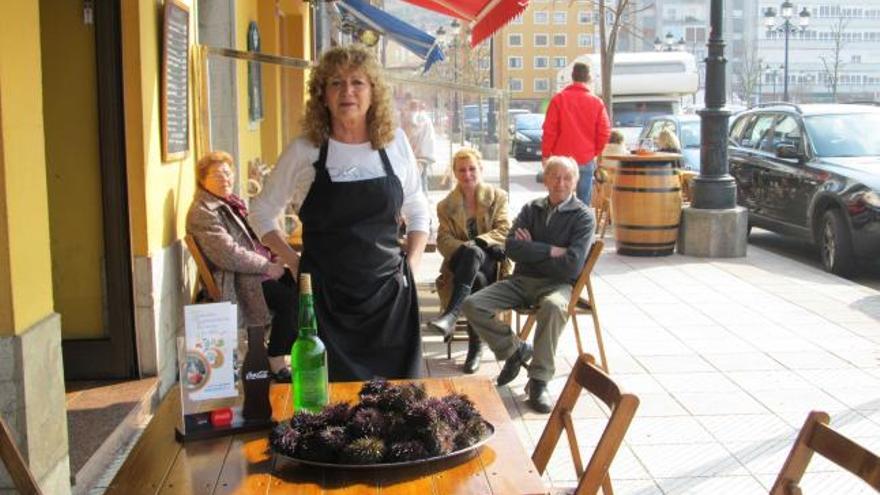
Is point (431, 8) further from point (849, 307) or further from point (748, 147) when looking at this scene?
point (849, 307)

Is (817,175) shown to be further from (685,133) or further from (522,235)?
(685,133)

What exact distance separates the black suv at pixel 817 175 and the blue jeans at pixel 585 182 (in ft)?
7.55

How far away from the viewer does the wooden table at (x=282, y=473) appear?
2.39 meters

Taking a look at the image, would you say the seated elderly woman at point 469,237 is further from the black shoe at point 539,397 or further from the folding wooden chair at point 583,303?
the black shoe at point 539,397

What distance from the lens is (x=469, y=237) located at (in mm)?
6730

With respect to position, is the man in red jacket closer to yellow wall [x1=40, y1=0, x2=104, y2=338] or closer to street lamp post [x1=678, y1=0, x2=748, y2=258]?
street lamp post [x1=678, y1=0, x2=748, y2=258]

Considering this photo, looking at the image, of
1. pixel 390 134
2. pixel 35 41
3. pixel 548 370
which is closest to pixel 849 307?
pixel 548 370

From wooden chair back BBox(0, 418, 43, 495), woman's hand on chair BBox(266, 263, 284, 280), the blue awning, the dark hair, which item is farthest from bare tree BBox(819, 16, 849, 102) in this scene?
wooden chair back BBox(0, 418, 43, 495)

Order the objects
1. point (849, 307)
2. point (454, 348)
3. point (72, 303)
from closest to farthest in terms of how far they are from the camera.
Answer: point (72, 303)
point (454, 348)
point (849, 307)

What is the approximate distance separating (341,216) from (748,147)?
10088mm

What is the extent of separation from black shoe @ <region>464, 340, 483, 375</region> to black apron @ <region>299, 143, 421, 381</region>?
2.79 metres

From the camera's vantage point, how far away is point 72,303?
558 cm

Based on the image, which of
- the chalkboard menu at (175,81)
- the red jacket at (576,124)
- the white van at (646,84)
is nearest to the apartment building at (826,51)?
the white van at (646,84)

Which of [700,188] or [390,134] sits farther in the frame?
[700,188]
